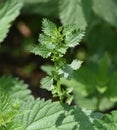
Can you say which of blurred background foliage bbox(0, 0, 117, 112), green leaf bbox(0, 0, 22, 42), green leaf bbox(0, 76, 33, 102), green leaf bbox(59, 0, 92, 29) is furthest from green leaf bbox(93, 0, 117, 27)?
green leaf bbox(0, 76, 33, 102)

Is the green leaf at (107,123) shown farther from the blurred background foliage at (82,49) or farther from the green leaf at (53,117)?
the blurred background foliage at (82,49)

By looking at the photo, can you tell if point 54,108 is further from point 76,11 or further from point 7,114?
point 76,11

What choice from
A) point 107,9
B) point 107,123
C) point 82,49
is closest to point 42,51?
point 107,123

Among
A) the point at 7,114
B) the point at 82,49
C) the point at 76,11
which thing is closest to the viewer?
the point at 7,114

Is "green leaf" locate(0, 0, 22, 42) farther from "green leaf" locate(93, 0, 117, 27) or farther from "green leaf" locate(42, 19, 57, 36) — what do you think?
"green leaf" locate(93, 0, 117, 27)

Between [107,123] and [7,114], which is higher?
[7,114]

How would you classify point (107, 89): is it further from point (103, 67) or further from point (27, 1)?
point (27, 1)
